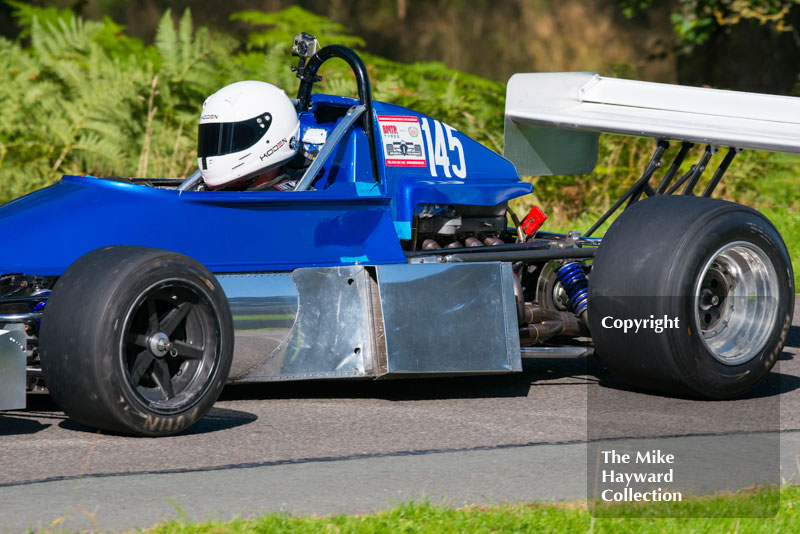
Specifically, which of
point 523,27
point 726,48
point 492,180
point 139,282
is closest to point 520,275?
point 492,180

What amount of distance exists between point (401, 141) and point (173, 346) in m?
2.20

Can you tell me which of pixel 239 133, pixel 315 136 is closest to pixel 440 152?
pixel 315 136

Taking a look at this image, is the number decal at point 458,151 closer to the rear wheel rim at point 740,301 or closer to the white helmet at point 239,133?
the white helmet at point 239,133

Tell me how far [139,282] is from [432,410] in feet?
5.41

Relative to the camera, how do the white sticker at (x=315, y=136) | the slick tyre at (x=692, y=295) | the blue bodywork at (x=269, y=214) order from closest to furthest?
the blue bodywork at (x=269, y=214), the slick tyre at (x=692, y=295), the white sticker at (x=315, y=136)

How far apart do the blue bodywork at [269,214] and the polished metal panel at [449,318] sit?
1.26ft

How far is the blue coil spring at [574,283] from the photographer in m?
6.82

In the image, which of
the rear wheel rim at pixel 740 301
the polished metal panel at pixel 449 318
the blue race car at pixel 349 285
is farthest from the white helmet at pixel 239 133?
the rear wheel rim at pixel 740 301

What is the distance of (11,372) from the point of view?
479 cm

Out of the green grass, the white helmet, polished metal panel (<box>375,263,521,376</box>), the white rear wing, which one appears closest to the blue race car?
polished metal panel (<box>375,263,521,376</box>)

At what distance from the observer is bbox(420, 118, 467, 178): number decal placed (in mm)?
6930

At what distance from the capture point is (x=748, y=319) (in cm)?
621

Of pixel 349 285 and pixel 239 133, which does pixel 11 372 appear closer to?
pixel 349 285

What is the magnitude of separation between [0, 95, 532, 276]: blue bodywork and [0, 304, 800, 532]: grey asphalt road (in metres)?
0.74
